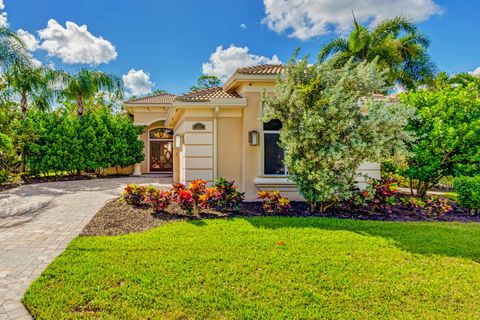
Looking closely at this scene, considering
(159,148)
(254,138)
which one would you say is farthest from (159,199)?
(159,148)

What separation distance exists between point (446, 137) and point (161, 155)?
743 inches

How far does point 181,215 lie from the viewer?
8148mm

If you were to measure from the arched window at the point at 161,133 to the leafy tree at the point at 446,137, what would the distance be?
1712cm

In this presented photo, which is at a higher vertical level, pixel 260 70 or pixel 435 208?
pixel 260 70

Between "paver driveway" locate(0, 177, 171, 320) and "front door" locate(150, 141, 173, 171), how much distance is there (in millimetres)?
9630

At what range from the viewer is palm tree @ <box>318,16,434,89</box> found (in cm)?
1920

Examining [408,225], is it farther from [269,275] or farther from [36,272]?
[36,272]

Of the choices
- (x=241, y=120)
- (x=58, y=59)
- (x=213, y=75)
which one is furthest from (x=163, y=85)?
(x=241, y=120)

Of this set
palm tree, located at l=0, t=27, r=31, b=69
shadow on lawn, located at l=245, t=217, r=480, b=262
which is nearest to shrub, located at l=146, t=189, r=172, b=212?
shadow on lawn, located at l=245, t=217, r=480, b=262

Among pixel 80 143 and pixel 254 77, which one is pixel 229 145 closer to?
pixel 254 77

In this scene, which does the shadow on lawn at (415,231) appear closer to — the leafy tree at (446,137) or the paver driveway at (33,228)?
the leafy tree at (446,137)

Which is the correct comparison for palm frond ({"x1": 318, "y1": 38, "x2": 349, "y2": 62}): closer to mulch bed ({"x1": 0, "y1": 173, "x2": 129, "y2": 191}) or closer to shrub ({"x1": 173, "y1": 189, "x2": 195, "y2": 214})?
shrub ({"x1": 173, "y1": 189, "x2": 195, "y2": 214})

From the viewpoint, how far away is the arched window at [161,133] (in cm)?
2248

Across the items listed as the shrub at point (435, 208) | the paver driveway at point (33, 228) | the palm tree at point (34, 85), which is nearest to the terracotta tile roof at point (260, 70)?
the shrub at point (435, 208)
